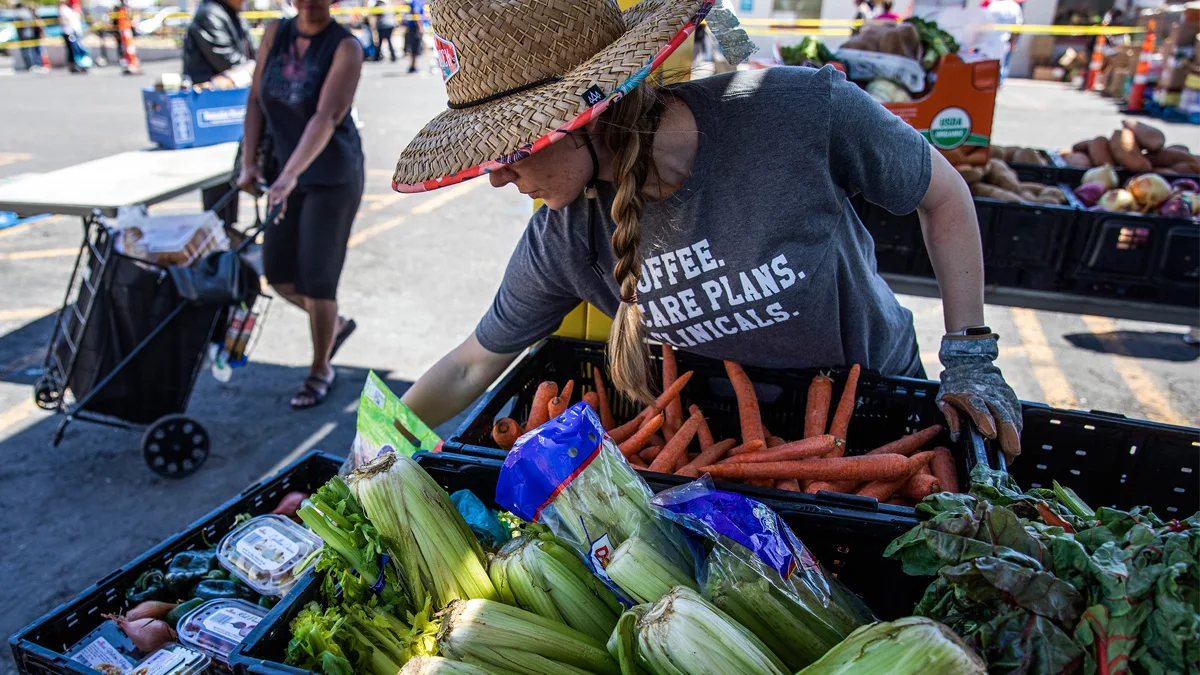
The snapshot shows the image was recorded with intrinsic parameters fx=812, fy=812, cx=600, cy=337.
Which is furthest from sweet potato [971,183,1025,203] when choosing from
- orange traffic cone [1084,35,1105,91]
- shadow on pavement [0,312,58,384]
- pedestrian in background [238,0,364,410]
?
orange traffic cone [1084,35,1105,91]

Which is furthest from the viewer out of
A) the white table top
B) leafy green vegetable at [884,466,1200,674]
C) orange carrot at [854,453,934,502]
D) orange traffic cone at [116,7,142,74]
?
orange traffic cone at [116,7,142,74]

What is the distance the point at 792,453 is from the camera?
78.7 inches

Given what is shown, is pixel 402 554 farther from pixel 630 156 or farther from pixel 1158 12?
pixel 1158 12

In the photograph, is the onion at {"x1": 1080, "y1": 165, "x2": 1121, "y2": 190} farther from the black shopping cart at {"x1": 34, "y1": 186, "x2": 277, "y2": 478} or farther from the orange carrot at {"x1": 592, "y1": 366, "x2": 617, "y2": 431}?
the black shopping cart at {"x1": 34, "y1": 186, "x2": 277, "y2": 478}

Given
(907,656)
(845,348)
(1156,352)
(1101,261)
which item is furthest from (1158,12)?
(907,656)

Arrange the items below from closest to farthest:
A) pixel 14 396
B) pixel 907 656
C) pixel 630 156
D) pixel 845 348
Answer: pixel 907 656 < pixel 630 156 < pixel 845 348 < pixel 14 396

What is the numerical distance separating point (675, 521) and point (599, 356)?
1.08 metres

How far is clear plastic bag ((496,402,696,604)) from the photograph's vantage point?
1.46 m

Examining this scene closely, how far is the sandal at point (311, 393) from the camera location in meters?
4.62

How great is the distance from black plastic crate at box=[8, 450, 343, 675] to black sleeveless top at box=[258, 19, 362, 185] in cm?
221

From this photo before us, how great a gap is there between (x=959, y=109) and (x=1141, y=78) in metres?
15.1

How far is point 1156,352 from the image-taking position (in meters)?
5.66

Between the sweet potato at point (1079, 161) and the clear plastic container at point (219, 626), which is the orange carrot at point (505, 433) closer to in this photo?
the clear plastic container at point (219, 626)

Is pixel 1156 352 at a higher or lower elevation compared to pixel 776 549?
lower
